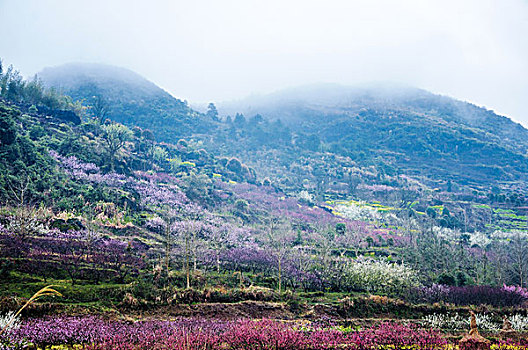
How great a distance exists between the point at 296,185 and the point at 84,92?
310ft

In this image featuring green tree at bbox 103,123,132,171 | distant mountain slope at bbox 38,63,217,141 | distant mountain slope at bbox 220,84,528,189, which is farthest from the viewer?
distant mountain slope at bbox 38,63,217,141

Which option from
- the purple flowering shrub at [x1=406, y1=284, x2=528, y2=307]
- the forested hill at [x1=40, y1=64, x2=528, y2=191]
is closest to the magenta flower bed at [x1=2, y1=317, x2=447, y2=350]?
the purple flowering shrub at [x1=406, y1=284, x2=528, y2=307]

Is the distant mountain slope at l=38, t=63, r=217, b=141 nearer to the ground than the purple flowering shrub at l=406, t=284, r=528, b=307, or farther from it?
farther from it

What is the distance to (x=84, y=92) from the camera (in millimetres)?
122812

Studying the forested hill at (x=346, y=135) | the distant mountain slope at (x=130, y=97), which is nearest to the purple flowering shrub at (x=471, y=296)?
the forested hill at (x=346, y=135)

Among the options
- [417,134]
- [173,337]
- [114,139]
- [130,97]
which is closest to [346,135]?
[417,134]

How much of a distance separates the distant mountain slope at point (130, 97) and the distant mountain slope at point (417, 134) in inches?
1809

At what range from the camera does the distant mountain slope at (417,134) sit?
337 ft

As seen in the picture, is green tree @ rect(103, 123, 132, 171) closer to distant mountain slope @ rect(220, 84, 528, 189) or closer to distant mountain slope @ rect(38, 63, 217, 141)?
distant mountain slope @ rect(38, 63, 217, 141)

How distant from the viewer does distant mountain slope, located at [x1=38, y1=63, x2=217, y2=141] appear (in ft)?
377

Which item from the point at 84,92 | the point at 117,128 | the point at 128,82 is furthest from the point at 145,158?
the point at 128,82

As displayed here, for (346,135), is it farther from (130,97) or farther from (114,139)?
(114,139)

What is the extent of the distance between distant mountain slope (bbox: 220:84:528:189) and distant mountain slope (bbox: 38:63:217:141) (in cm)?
4596

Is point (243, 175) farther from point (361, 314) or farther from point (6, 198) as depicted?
point (361, 314)
